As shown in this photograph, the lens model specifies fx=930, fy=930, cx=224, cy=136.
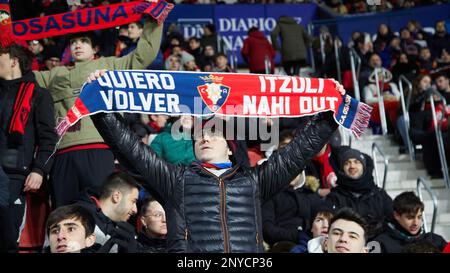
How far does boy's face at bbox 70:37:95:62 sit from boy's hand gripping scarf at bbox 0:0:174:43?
0.25 m

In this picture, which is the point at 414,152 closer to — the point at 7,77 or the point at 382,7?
the point at 7,77

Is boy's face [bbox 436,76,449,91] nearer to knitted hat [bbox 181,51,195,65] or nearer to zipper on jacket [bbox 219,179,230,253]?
knitted hat [bbox 181,51,195,65]

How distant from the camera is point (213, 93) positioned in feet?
18.7

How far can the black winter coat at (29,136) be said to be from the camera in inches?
263

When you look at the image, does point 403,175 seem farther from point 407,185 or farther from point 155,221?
point 155,221

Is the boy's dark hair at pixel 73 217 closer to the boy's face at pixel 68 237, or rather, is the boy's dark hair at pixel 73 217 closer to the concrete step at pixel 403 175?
the boy's face at pixel 68 237

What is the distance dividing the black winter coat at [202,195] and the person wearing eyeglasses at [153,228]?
1.25 m

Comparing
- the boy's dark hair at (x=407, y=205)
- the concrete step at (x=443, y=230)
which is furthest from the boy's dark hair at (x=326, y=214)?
the concrete step at (x=443, y=230)

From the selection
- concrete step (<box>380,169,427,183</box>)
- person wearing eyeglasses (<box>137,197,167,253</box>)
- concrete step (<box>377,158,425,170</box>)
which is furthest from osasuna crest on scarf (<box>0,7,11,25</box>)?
concrete step (<box>377,158,425,170</box>)

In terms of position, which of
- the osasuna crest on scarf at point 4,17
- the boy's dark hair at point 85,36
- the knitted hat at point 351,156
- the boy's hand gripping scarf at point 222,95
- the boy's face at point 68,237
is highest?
the osasuna crest on scarf at point 4,17

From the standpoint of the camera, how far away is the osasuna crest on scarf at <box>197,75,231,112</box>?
5.68 meters

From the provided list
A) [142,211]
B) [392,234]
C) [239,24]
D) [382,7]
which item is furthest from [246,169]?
[382,7]

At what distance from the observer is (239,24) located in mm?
19547
